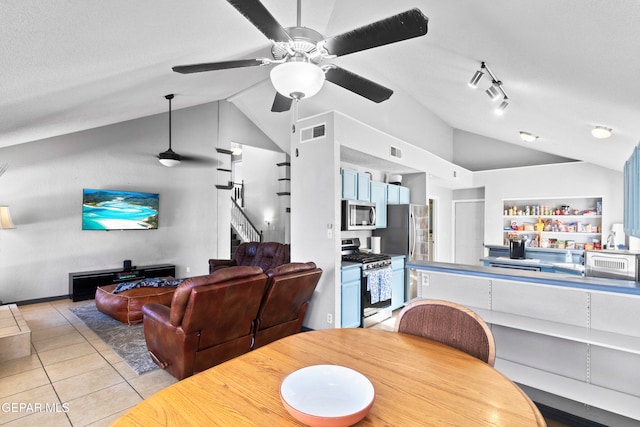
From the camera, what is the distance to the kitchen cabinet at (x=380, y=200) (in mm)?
4838

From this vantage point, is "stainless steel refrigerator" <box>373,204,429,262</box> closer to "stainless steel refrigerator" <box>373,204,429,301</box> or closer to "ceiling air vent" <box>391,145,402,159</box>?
"stainless steel refrigerator" <box>373,204,429,301</box>

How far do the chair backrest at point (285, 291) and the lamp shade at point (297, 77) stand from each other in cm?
168

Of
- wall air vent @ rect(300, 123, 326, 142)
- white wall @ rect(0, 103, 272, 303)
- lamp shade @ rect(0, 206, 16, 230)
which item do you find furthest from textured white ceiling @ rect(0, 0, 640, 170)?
wall air vent @ rect(300, 123, 326, 142)

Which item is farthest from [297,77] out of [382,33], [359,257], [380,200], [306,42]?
[380,200]

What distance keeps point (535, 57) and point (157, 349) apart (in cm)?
416

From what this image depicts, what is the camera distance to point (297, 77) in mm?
1876

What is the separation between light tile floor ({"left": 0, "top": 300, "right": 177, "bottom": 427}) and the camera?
222 centimetres

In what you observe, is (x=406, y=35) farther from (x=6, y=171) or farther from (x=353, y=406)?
(x=6, y=171)

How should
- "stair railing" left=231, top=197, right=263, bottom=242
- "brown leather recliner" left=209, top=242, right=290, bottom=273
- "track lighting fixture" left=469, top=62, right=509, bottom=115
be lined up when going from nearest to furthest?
"track lighting fixture" left=469, top=62, right=509, bottom=115 → "brown leather recliner" left=209, top=242, right=290, bottom=273 → "stair railing" left=231, top=197, right=263, bottom=242

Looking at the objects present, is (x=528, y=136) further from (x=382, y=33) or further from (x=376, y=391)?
(x=376, y=391)

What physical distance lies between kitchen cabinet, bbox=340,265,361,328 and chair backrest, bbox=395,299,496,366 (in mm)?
2094

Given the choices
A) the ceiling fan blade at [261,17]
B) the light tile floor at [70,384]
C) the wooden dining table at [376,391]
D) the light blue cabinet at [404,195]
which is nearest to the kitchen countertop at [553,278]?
the wooden dining table at [376,391]

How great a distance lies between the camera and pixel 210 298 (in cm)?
240

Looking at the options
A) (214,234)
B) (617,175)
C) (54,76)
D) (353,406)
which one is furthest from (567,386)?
(214,234)
